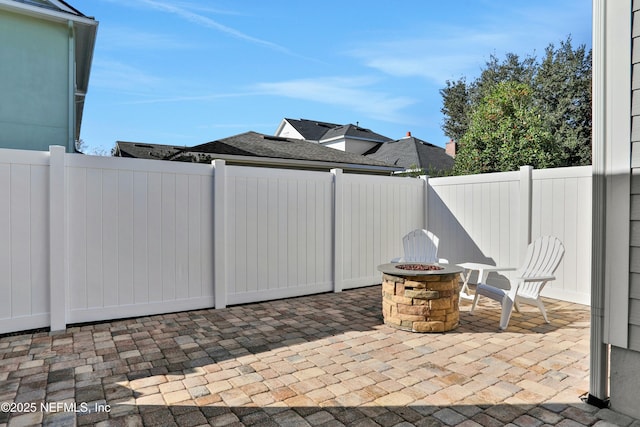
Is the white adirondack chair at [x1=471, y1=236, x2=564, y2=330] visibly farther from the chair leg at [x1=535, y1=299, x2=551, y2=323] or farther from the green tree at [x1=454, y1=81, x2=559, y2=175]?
the green tree at [x1=454, y1=81, x2=559, y2=175]

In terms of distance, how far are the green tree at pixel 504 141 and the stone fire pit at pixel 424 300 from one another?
6.88 meters

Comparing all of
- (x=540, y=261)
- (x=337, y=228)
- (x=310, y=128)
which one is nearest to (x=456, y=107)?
(x=310, y=128)

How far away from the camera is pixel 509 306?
416 cm

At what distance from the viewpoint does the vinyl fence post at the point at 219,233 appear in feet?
16.3

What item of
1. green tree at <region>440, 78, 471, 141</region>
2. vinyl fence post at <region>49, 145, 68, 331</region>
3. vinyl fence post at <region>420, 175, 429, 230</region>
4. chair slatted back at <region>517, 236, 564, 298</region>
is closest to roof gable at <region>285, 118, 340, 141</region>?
Answer: green tree at <region>440, 78, 471, 141</region>

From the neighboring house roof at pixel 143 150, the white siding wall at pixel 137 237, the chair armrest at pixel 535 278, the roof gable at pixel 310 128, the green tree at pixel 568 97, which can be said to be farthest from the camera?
the roof gable at pixel 310 128

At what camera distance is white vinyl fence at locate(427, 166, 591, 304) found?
5.07 m

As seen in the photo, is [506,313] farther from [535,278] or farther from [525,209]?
[525,209]

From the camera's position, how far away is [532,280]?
4125 millimetres

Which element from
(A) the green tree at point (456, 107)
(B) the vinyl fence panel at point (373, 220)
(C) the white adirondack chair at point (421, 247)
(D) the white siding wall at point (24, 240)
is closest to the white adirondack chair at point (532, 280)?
(C) the white adirondack chair at point (421, 247)

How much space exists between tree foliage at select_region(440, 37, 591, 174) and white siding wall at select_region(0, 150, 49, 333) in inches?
379

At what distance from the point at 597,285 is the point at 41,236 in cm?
489

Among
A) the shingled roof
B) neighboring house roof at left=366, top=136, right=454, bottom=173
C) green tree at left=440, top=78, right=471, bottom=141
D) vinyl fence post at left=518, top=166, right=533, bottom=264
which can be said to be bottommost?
vinyl fence post at left=518, top=166, right=533, bottom=264

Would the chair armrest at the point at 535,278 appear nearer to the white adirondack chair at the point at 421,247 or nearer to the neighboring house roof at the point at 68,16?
the white adirondack chair at the point at 421,247
